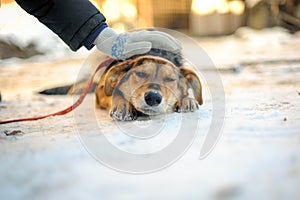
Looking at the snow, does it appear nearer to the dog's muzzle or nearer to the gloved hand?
the dog's muzzle

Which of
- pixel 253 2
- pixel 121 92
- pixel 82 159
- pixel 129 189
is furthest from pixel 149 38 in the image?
pixel 253 2

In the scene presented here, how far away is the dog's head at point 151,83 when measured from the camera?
2.05m

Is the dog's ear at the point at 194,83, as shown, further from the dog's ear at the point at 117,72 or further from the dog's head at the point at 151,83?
the dog's ear at the point at 117,72

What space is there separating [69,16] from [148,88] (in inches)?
21.7

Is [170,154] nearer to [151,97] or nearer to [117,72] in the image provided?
[151,97]

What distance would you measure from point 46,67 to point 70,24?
13.2 ft

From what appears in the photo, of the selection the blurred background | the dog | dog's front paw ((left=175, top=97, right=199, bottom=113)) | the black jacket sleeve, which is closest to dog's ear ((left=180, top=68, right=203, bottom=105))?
the dog

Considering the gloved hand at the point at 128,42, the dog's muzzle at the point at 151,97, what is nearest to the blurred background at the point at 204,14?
the gloved hand at the point at 128,42

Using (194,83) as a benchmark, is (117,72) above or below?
above

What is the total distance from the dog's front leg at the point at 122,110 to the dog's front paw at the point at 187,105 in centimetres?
25

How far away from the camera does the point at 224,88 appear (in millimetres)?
2916

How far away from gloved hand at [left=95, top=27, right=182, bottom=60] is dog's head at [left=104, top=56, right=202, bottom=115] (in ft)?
0.33

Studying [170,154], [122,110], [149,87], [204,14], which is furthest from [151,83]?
[204,14]

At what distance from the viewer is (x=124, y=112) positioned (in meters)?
2.08
